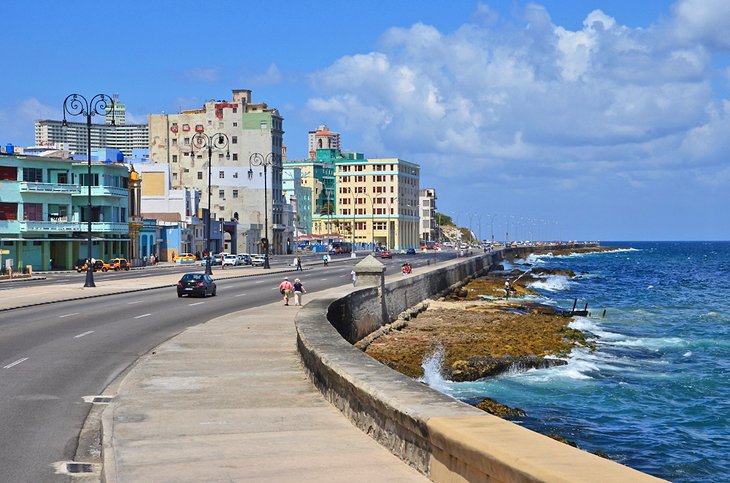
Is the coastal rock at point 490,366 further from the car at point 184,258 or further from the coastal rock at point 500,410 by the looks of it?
the car at point 184,258

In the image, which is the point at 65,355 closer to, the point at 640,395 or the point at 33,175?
the point at 640,395

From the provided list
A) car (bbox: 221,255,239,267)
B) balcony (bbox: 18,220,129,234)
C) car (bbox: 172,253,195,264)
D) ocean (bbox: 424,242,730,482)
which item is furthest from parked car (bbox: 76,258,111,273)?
ocean (bbox: 424,242,730,482)

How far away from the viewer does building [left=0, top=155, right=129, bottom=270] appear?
305 ft

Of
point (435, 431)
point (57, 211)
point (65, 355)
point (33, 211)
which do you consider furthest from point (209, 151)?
point (435, 431)

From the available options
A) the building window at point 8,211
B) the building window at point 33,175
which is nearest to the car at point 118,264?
the building window at point 8,211

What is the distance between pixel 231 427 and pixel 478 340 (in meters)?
26.6

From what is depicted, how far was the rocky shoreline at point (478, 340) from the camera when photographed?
31.7 m

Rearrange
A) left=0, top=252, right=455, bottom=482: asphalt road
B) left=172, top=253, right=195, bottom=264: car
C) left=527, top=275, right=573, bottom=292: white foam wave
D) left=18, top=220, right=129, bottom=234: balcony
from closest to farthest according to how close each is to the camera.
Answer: left=0, top=252, right=455, bottom=482: asphalt road → left=18, top=220, right=129, bottom=234: balcony → left=527, top=275, right=573, bottom=292: white foam wave → left=172, top=253, right=195, bottom=264: car

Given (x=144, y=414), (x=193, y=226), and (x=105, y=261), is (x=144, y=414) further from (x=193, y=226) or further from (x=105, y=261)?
(x=193, y=226)

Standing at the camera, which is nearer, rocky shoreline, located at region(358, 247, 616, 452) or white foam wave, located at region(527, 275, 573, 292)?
rocky shoreline, located at region(358, 247, 616, 452)

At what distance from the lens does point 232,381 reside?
18141 mm

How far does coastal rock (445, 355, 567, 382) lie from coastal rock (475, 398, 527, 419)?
606cm

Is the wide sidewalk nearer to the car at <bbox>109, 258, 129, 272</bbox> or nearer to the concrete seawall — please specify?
the concrete seawall

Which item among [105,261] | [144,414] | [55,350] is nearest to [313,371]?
[144,414]
